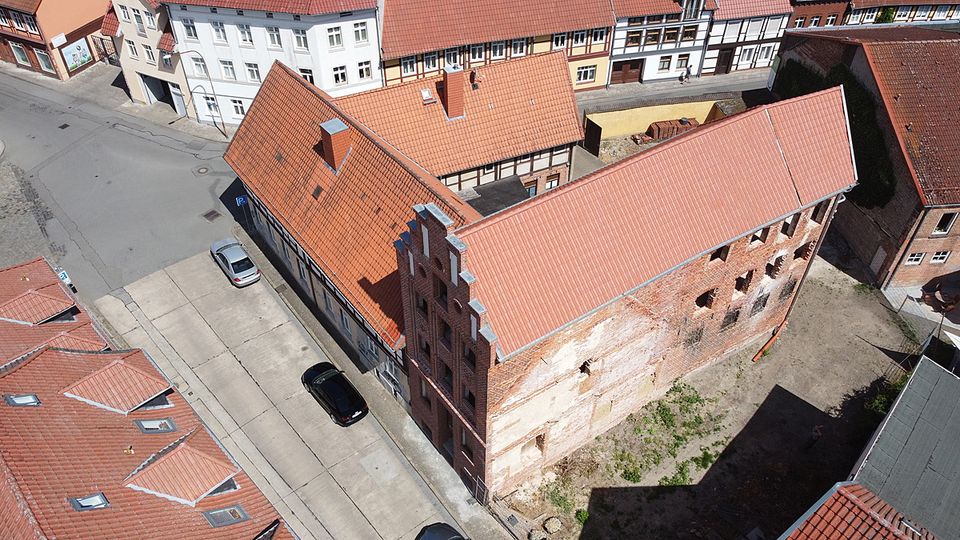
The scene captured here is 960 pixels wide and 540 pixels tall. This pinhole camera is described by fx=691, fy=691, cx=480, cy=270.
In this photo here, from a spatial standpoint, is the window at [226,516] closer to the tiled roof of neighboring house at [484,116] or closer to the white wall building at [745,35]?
the tiled roof of neighboring house at [484,116]

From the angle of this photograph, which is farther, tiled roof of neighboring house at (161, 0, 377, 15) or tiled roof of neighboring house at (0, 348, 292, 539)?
tiled roof of neighboring house at (161, 0, 377, 15)

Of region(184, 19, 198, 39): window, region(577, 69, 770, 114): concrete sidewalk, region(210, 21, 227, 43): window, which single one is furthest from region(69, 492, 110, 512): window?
region(577, 69, 770, 114): concrete sidewalk

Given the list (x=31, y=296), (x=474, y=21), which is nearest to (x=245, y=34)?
(x=474, y=21)

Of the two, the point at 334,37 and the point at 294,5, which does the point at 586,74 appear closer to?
the point at 334,37

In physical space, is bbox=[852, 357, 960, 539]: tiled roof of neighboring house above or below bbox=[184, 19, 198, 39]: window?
below

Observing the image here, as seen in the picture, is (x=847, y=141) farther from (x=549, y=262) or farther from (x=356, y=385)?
(x=356, y=385)

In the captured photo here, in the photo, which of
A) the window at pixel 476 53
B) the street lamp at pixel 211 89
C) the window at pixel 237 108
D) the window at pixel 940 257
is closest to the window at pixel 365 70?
the window at pixel 476 53

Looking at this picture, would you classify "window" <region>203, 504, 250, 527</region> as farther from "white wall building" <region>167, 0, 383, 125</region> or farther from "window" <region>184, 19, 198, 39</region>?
"window" <region>184, 19, 198, 39</region>
